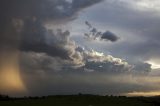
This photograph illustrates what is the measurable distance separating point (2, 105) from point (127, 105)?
28.8m

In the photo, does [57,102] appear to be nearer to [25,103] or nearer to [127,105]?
[25,103]

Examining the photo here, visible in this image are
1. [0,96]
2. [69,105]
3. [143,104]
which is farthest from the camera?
[0,96]

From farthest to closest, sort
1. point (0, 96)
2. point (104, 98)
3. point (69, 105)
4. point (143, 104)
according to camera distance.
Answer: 1. point (0, 96)
2. point (104, 98)
3. point (143, 104)
4. point (69, 105)

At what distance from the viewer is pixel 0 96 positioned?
411 ft

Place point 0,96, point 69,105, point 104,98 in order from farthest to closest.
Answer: point 0,96 → point 104,98 → point 69,105

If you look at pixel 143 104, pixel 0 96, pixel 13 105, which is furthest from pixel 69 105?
pixel 0 96

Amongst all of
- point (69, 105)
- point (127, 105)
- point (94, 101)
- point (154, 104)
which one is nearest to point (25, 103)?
point (69, 105)

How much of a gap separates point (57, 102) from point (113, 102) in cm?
1385

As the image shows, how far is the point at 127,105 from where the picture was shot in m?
92.7

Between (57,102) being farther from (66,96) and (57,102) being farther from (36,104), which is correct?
(66,96)

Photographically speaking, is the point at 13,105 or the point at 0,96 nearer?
the point at 13,105

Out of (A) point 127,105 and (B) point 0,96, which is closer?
(A) point 127,105

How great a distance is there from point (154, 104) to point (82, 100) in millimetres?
18060

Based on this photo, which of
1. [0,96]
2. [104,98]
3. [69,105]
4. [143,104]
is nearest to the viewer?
[69,105]
